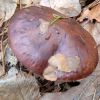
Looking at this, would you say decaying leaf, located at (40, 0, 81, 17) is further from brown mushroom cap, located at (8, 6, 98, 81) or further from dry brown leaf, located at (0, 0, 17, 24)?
brown mushroom cap, located at (8, 6, 98, 81)

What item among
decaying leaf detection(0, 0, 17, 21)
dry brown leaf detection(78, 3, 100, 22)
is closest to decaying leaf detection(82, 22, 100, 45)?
dry brown leaf detection(78, 3, 100, 22)

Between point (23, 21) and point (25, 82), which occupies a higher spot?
point (23, 21)

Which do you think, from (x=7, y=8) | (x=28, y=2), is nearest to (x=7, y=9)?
(x=7, y=8)

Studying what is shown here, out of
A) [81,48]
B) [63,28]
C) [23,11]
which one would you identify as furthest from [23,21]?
[81,48]

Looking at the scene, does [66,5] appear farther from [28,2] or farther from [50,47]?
[50,47]

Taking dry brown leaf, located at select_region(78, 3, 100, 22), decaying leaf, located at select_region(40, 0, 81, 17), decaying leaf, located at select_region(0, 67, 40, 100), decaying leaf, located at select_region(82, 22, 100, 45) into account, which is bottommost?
decaying leaf, located at select_region(0, 67, 40, 100)

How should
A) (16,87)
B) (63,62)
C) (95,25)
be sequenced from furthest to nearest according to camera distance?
(95,25)
(16,87)
(63,62)

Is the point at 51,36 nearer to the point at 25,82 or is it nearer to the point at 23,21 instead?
the point at 23,21
